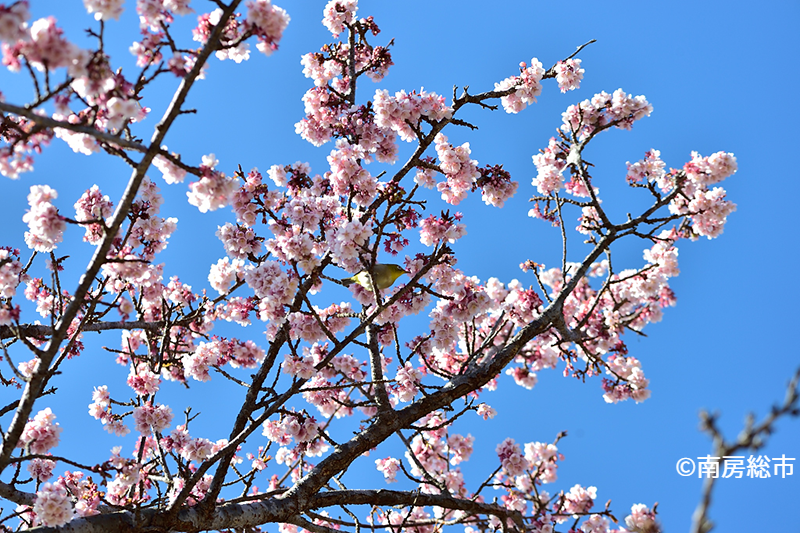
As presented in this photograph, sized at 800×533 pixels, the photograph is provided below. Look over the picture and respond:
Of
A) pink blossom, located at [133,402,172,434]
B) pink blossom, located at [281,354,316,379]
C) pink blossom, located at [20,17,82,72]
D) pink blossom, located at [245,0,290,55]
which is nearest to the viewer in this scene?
pink blossom, located at [20,17,82,72]

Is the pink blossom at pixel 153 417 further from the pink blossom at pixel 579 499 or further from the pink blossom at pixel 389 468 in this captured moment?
the pink blossom at pixel 579 499

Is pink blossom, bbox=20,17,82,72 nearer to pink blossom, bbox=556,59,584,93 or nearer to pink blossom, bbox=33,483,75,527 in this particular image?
pink blossom, bbox=33,483,75,527

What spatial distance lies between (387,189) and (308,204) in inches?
36.5

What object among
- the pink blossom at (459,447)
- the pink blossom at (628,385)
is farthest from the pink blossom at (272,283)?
the pink blossom at (628,385)

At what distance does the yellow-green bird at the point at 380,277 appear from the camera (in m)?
4.66

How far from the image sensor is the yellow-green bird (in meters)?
4.66

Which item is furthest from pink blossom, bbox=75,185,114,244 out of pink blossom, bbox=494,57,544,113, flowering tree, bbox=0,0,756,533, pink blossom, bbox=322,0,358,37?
pink blossom, bbox=494,57,544,113

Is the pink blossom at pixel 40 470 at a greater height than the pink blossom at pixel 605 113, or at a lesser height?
lesser

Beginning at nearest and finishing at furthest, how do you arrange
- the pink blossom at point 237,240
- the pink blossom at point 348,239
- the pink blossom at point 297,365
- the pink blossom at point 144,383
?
the pink blossom at point 348,239 < the pink blossom at point 297,365 < the pink blossom at point 237,240 < the pink blossom at point 144,383

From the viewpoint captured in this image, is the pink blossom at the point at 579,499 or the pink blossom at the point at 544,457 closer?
the pink blossom at the point at 579,499

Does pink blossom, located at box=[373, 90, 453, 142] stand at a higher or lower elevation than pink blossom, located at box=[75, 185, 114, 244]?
higher

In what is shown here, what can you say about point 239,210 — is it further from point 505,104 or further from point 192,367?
point 505,104

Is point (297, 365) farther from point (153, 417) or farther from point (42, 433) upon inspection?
point (42, 433)

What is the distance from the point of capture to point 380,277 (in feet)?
15.7
